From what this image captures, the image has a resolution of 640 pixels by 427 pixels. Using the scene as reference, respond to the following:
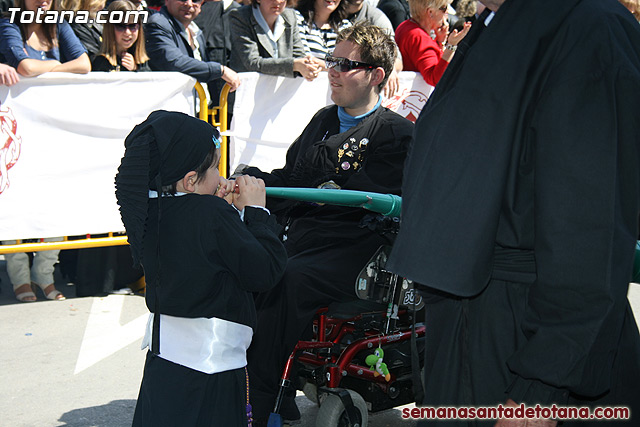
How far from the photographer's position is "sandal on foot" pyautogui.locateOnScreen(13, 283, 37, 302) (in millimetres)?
6227

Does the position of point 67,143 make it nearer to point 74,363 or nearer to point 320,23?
point 74,363

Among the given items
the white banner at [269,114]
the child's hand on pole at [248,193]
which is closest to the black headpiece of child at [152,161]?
the child's hand on pole at [248,193]

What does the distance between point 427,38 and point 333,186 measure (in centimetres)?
369

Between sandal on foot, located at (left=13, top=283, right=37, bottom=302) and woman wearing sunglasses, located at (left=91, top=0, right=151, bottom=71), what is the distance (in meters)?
1.90

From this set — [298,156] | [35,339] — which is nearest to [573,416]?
[298,156]

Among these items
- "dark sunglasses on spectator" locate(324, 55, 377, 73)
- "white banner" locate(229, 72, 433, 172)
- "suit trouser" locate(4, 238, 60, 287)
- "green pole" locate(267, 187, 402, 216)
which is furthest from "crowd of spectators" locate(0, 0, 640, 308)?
"green pole" locate(267, 187, 402, 216)

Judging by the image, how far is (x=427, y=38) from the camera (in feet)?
23.9

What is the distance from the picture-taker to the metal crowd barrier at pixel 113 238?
19.9 feet

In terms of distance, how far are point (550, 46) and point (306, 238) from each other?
2.50 meters

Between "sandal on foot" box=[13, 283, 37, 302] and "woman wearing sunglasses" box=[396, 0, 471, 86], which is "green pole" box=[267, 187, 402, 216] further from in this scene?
"woman wearing sunglasses" box=[396, 0, 471, 86]

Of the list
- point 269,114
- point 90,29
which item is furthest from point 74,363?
point 90,29

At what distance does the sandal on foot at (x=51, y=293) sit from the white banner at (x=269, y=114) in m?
1.79

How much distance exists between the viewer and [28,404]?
430cm

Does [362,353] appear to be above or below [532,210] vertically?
below
